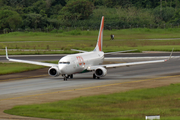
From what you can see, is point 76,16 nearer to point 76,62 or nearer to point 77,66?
point 77,66

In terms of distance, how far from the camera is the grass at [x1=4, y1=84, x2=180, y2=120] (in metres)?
23.3

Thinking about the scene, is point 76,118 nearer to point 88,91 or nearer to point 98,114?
point 98,114

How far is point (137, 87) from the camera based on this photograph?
39.2 meters

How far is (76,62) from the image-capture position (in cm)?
4456

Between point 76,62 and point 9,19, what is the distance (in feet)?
421

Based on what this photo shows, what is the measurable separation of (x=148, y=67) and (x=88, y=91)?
88.7 ft

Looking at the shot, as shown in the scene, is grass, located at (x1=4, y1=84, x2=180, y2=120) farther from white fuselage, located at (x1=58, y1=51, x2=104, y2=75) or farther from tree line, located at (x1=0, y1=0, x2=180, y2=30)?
tree line, located at (x1=0, y1=0, x2=180, y2=30)

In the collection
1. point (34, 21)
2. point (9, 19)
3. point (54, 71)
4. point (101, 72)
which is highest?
point (9, 19)

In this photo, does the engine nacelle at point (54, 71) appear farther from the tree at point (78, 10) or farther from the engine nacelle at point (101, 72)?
the tree at point (78, 10)

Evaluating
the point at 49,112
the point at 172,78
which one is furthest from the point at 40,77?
the point at 49,112

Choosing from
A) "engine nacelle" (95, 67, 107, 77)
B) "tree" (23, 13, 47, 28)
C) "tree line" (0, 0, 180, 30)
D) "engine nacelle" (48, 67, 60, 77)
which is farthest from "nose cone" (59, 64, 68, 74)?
"tree" (23, 13, 47, 28)

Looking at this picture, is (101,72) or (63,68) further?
(101,72)

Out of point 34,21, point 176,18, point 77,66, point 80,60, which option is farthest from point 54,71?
point 176,18

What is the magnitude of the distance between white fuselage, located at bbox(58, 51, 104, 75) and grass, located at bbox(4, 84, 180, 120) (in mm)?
11254
